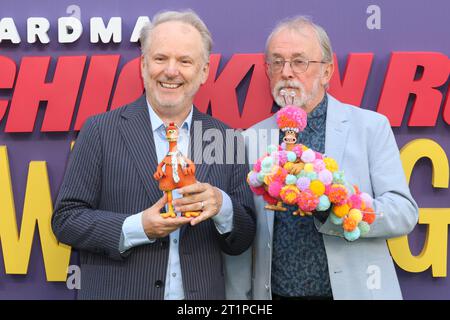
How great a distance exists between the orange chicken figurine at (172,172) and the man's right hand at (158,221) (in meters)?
0.02

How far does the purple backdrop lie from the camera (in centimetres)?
297

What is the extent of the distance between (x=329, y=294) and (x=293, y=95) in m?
0.80

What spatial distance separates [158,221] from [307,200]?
1.65 ft

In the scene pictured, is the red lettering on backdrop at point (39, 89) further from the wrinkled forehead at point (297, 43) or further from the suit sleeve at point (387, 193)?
the suit sleeve at point (387, 193)

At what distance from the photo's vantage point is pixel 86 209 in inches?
86.6

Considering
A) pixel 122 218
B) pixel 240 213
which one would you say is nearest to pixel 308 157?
pixel 240 213

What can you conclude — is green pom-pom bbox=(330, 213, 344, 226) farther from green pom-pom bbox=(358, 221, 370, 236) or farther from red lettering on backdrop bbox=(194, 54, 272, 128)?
red lettering on backdrop bbox=(194, 54, 272, 128)

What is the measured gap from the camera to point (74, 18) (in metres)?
2.96

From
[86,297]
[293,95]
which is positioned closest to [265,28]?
[293,95]

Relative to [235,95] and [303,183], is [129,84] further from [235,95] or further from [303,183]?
[303,183]

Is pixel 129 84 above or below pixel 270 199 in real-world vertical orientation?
above

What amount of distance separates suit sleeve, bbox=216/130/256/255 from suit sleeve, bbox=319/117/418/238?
0.28 m

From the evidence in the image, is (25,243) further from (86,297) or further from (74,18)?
(74,18)

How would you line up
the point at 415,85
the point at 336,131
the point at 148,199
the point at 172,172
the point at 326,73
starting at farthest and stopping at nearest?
1. the point at 415,85
2. the point at 326,73
3. the point at 336,131
4. the point at 148,199
5. the point at 172,172
